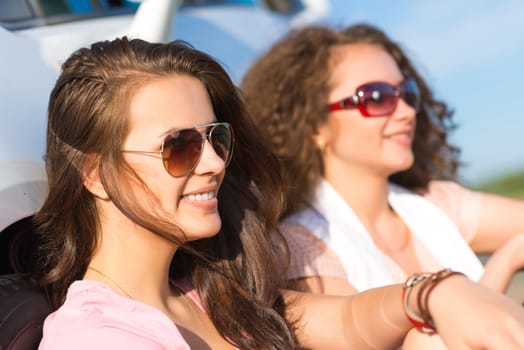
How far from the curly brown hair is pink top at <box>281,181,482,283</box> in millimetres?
72

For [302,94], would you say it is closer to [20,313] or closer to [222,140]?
[222,140]

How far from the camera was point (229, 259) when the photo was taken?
1.93 metres

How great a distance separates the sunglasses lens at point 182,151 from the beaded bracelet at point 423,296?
19.1 inches

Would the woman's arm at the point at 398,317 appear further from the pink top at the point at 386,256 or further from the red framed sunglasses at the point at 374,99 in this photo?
the red framed sunglasses at the point at 374,99

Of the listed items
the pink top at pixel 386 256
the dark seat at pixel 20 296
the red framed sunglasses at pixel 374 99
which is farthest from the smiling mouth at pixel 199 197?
the red framed sunglasses at pixel 374 99

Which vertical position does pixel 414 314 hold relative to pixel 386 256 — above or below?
above

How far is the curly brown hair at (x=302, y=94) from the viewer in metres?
2.68

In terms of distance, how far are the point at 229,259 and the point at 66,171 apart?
0.49 m

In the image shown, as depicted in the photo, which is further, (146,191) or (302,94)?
(302,94)

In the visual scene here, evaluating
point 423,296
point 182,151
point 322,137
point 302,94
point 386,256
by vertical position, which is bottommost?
point 386,256

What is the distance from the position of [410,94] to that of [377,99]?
169mm

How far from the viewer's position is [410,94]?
2705 millimetres

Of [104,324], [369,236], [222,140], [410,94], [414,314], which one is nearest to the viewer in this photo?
[104,324]

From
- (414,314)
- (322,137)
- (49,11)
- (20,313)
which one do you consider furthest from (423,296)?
(49,11)
